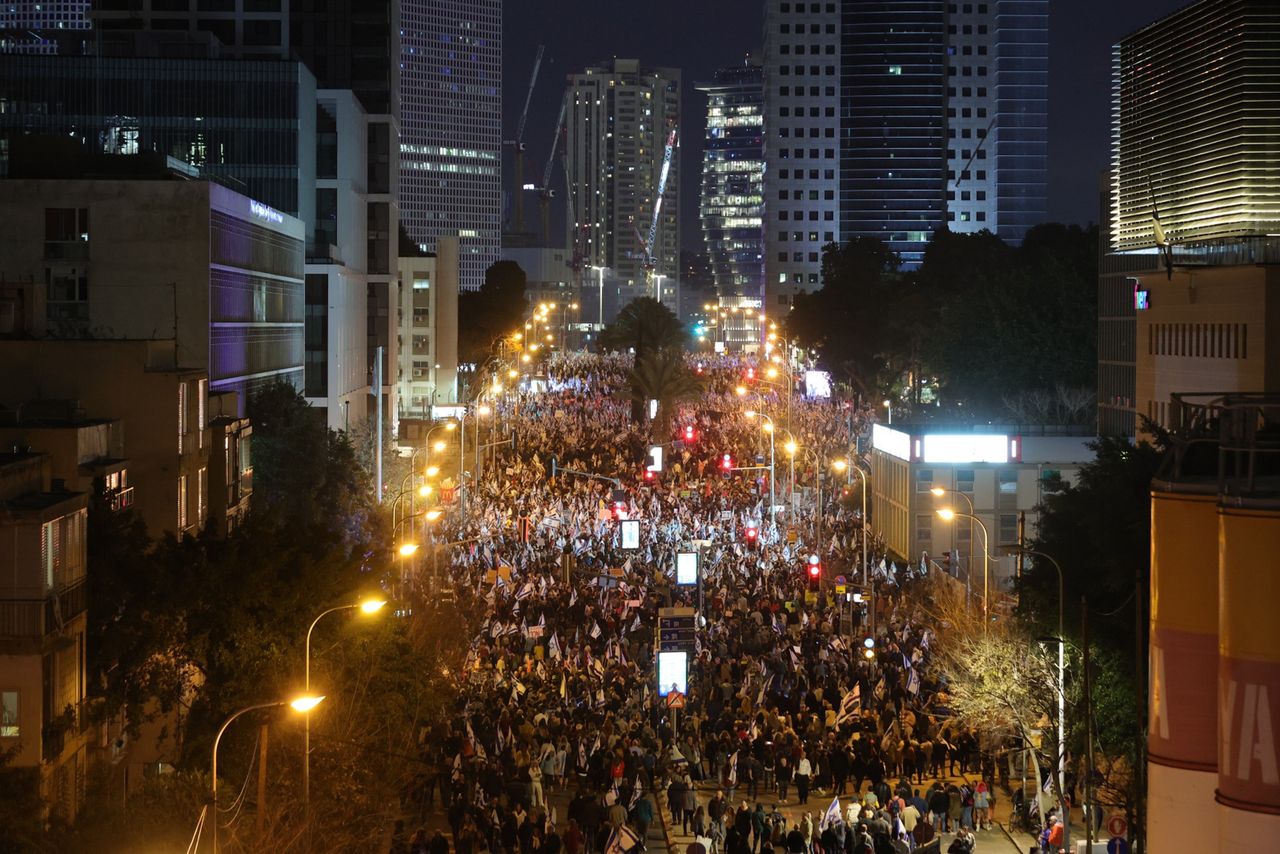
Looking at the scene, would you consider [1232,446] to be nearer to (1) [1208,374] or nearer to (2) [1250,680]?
(2) [1250,680]

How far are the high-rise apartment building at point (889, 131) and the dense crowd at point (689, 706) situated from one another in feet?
438

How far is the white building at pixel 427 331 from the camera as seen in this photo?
11875 cm

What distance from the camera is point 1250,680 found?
13.0 meters

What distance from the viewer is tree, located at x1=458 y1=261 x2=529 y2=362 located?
133875 mm

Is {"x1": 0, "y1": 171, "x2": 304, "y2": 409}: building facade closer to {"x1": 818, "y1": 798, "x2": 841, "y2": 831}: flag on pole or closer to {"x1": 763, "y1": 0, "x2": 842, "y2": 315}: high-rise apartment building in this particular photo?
{"x1": 818, "y1": 798, "x2": 841, "y2": 831}: flag on pole

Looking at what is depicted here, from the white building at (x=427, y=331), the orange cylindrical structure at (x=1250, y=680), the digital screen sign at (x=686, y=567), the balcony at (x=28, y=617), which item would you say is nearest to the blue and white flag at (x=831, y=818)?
the balcony at (x=28, y=617)

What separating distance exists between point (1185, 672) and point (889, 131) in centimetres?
17337

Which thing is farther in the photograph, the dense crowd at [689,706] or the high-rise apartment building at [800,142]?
the high-rise apartment building at [800,142]

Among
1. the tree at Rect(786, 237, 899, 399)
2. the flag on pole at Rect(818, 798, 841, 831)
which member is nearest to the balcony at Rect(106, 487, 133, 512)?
the flag on pole at Rect(818, 798, 841, 831)

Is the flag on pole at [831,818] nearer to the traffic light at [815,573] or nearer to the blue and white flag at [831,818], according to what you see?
the blue and white flag at [831,818]

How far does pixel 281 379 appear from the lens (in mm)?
61781

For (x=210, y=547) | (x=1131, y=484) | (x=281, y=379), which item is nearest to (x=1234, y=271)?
(x=1131, y=484)

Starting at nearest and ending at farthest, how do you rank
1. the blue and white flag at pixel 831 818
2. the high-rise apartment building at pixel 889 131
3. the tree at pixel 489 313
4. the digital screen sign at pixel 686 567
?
the blue and white flag at pixel 831 818
the digital screen sign at pixel 686 567
the tree at pixel 489 313
the high-rise apartment building at pixel 889 131

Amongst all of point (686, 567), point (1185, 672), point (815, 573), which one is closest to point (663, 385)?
point (815, 573)
